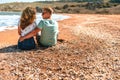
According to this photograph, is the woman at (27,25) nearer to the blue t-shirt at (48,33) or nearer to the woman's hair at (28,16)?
the woman's hair at (28,16)

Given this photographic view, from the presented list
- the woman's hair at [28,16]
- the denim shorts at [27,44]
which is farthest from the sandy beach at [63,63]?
the woman's hair at [28,16]

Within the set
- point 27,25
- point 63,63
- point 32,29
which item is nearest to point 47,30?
point 32,29

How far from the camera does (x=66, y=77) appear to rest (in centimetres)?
812

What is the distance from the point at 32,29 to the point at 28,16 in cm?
46

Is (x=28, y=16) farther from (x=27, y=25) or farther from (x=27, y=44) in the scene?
(x=27, y=44)

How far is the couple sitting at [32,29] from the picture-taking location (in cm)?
1139

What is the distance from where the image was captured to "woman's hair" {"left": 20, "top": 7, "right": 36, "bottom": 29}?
1143 centimetres

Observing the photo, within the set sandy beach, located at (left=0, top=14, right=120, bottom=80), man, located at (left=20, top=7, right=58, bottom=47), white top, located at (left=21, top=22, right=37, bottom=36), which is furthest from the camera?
man, located at (left=20, top=7, right=58, bottom=47)

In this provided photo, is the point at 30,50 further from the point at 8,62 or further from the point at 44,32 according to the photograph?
the point at 8,62

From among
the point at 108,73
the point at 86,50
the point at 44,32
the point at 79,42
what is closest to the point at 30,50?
the point at 44,32

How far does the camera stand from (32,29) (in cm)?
1141

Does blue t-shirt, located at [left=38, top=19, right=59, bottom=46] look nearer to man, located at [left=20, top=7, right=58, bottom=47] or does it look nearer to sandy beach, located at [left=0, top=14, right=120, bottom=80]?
man, located at [left=20, top=7, right=58, bottom=47]

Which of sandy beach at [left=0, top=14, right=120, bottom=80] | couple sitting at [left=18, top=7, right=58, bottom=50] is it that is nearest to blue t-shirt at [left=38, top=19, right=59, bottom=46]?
couple sitting at [left=18, top=7, right=58, bottom=50]

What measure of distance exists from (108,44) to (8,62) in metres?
4.86
